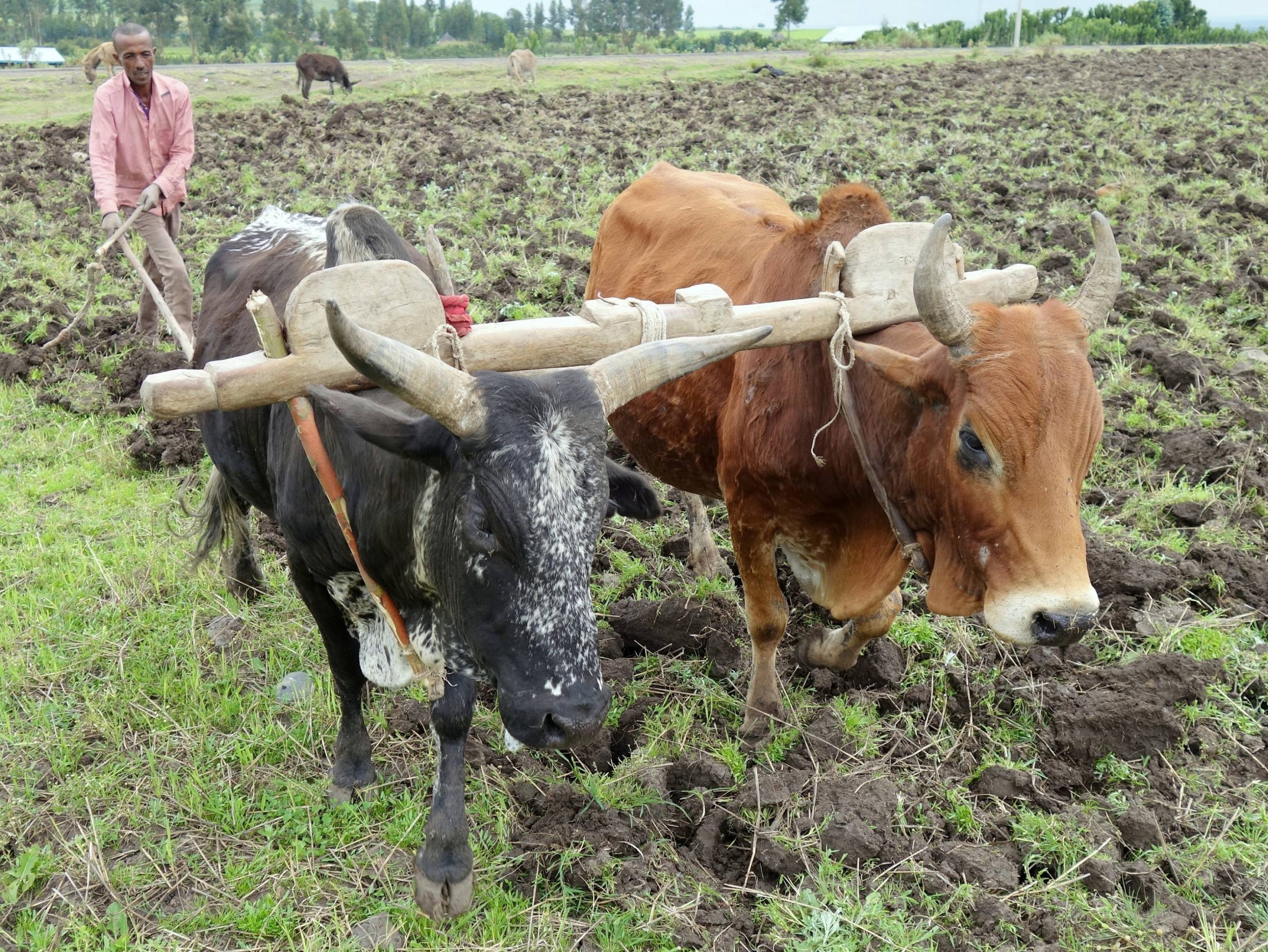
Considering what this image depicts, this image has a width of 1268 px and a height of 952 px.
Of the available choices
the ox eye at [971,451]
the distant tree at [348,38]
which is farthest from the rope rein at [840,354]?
the distant tree at [348,38]

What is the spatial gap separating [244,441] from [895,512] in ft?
7.45

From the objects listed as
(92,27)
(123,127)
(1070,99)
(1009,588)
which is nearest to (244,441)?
(1009,588)

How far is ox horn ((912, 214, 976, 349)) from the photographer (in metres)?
2.63

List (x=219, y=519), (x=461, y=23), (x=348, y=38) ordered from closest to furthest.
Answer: (x=219, y=519)
(x=348, y=38)
(x=461, y=23)

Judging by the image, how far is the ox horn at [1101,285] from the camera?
114 inches

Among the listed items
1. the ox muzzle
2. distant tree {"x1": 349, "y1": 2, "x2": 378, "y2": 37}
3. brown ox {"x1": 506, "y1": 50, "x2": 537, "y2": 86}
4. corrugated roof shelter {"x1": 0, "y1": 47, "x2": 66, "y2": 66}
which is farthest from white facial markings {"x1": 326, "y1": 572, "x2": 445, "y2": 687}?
distant tree {"x1": 349, "y1": 2, "x2": 378, "y2": 37}

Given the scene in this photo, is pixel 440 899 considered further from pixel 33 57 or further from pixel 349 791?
pixel 33 57

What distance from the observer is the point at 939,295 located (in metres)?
2.64

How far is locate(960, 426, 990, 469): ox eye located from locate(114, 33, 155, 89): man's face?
19.6 feet

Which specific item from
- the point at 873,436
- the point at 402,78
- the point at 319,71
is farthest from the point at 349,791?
the point at 402,78

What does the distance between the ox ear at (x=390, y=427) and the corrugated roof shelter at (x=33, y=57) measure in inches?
2198

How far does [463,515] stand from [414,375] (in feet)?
1.30

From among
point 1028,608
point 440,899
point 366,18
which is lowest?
point 440,899

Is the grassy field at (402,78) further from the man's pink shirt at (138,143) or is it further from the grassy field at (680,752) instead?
the grassy field at (680,752)
